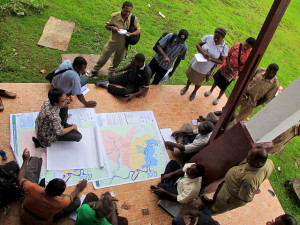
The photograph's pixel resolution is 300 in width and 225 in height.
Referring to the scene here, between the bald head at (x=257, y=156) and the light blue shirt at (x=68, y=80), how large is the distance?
8.76ft

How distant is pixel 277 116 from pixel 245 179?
0.82 m

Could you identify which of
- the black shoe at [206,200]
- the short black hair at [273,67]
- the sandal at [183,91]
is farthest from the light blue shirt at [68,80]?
the short black hair at [273,67]

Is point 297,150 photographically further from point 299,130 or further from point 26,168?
point 26,168

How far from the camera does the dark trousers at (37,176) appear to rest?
3.13 meters

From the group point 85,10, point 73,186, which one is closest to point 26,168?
point 73,186

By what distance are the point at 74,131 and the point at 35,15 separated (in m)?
3.77

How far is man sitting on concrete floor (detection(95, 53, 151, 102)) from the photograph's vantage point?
4.66 metres

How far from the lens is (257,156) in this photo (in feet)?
9.37

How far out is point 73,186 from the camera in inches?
137

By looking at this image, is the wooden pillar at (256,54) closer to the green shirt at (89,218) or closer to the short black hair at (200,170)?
the short black hair at (200,170)

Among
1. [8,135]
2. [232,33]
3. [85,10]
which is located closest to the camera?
[8,135]

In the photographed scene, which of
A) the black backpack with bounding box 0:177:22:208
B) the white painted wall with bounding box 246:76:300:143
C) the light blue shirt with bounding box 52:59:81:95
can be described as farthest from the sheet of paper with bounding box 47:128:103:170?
→ the white painted wall with bounding box 246:76:300:143

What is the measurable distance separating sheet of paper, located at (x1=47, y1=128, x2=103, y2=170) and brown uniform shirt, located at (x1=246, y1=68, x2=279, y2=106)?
3.02m

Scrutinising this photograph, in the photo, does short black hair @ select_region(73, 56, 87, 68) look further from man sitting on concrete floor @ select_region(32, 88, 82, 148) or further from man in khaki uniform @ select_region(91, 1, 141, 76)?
man in khaki uniform @ select_region(91, 1, 141, 76)
